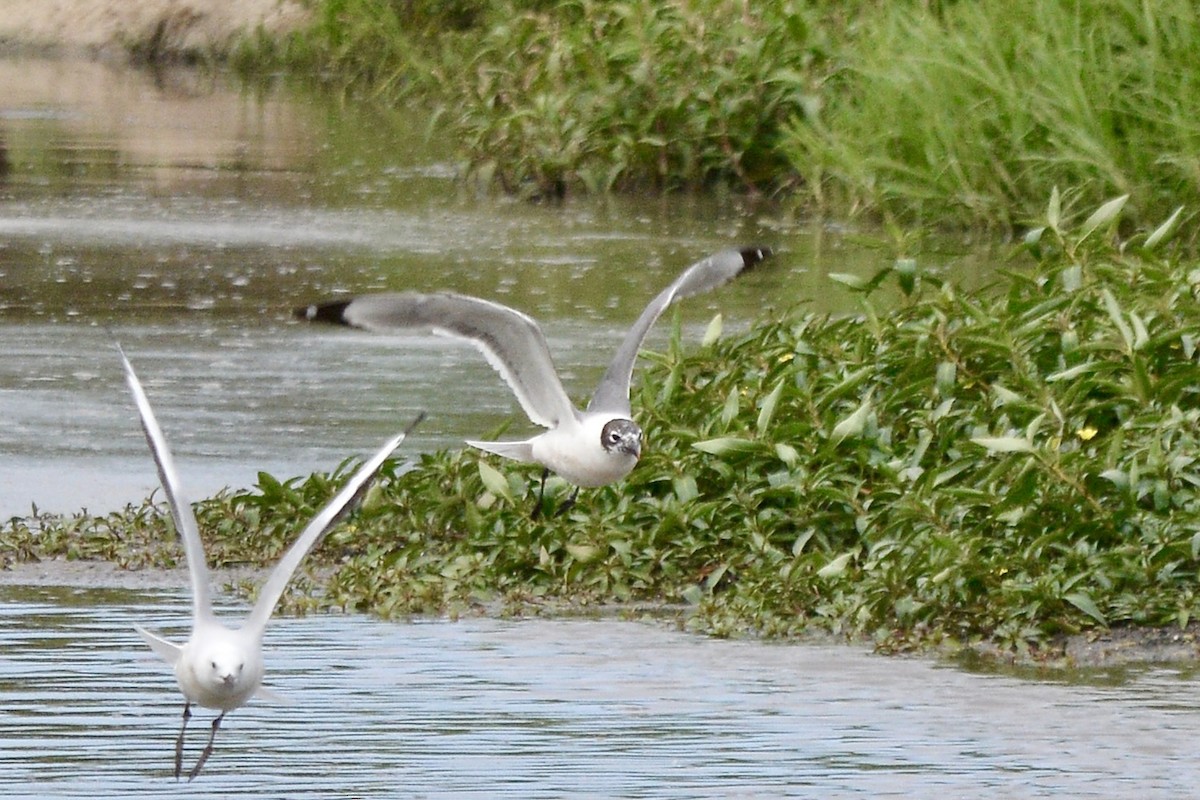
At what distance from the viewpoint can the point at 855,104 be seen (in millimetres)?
15547

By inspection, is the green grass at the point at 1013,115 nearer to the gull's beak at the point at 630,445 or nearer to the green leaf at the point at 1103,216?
the green leaf at the point at 1103,216

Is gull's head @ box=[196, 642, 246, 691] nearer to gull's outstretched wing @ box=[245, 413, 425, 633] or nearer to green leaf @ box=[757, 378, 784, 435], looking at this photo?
gull's outstretched wing @ box=[245, 413, 425, 633]

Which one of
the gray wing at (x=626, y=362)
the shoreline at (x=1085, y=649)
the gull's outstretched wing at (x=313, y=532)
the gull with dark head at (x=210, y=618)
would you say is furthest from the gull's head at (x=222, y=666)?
the shoreline at (x=1085, y=649)

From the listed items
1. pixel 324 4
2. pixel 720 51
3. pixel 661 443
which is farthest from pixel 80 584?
pixel 324 4

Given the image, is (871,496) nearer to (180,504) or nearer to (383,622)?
(383,622)

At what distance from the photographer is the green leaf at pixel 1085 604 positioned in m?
6.62

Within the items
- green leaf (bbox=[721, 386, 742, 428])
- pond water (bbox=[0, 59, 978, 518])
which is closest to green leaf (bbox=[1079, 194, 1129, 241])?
pond water (bbox=[0, 59, 978, 518])

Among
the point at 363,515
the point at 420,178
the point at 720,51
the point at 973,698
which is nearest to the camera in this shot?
the point at 973,698

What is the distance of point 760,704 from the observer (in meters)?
6.12

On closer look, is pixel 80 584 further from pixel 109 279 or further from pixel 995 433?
pixel 109 279

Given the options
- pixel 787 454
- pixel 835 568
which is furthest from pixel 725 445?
pixel 835 568

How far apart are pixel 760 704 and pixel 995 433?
1.55m

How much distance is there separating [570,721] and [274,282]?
717 cm

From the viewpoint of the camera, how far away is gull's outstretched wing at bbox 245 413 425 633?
524cm
